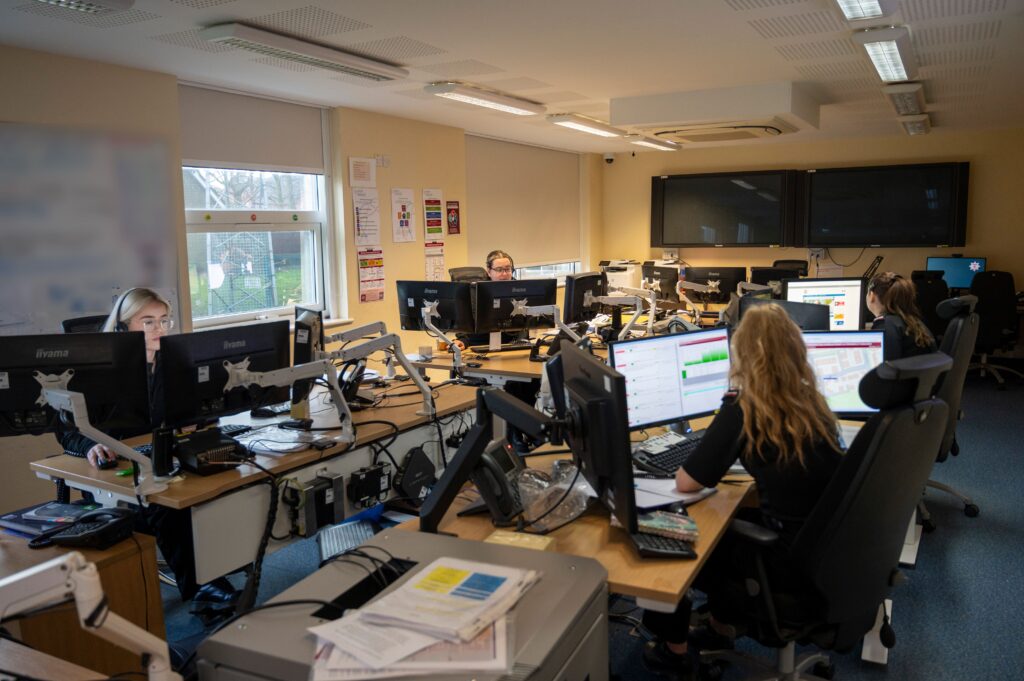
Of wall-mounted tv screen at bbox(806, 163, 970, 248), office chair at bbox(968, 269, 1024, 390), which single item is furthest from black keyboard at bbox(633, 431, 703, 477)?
wall-mounted tv screen at bbox(806, 163, 970, 248)

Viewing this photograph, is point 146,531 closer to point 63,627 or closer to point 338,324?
point 63,627

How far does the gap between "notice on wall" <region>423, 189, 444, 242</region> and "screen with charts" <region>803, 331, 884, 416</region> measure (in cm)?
430

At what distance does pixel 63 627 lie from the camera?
7.25 ft

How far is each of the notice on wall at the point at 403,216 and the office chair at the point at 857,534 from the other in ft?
15.4

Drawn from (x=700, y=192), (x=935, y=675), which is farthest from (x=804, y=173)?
(x=935, y=675)

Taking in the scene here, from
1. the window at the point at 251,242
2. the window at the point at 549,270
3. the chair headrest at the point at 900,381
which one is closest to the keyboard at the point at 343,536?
the window at the point at 251,242

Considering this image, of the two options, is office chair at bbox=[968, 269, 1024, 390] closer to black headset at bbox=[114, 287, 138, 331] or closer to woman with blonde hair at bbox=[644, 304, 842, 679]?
woman with blonde hair at bbox=[644, 304, 842, 679]

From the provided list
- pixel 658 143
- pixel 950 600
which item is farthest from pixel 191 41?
pixel 658 143

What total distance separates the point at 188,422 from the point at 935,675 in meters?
2.66

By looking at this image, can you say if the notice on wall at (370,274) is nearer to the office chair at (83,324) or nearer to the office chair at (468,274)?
the office chair at (468,274)

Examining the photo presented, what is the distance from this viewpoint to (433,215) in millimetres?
6715

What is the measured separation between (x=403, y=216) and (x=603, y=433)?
16.0ft

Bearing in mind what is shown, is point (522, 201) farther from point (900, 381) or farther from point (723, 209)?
point (900, 381)

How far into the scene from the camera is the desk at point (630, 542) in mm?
1669
